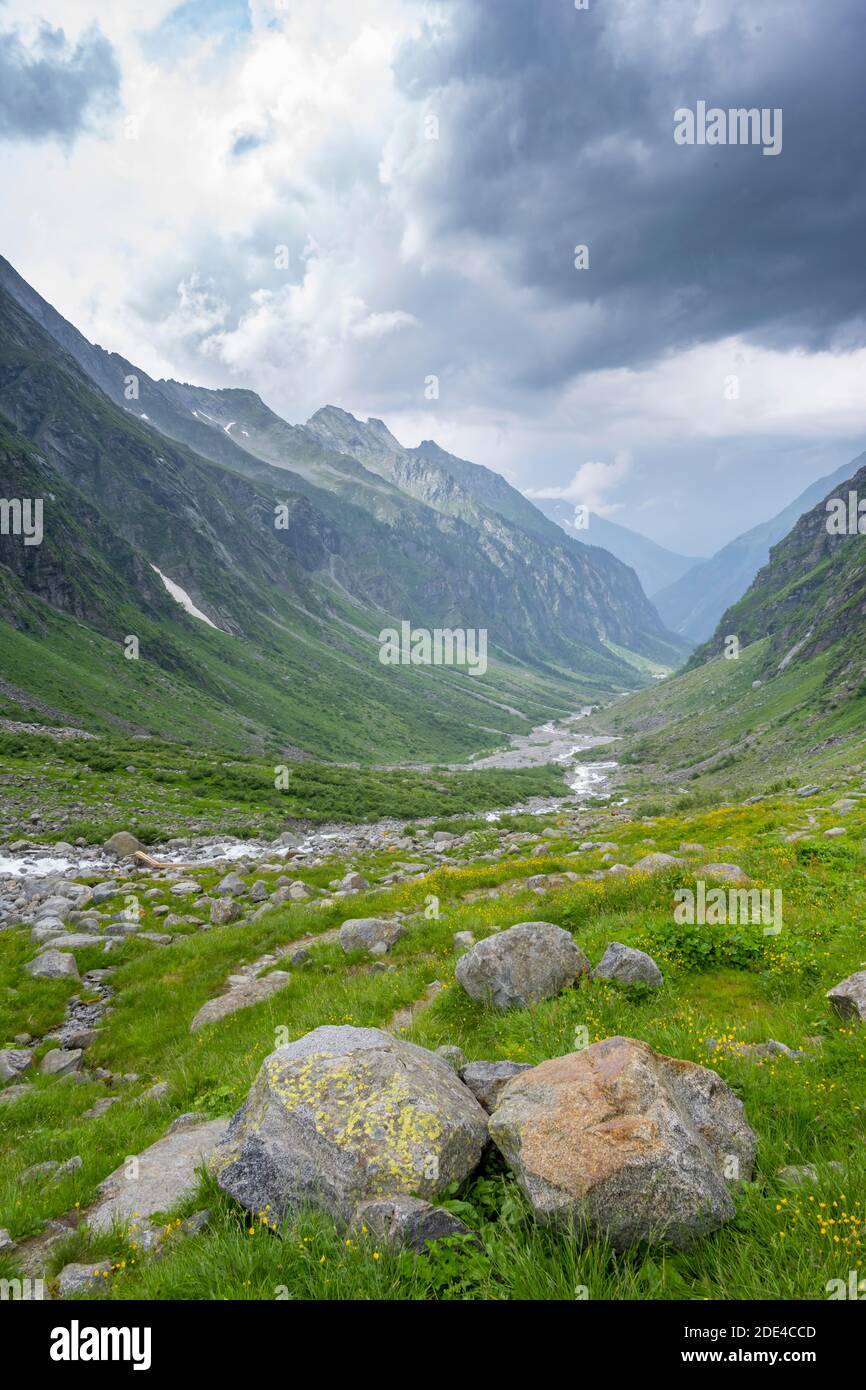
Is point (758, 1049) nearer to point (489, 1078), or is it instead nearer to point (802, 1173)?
point (802, 1173)

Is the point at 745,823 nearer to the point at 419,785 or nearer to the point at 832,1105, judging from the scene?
the point at 832,1105

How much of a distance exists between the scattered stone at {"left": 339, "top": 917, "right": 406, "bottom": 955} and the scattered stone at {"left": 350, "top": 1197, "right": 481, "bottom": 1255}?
9804mm

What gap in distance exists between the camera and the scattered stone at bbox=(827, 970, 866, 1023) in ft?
23.7

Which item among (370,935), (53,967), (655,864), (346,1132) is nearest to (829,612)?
(655,864)

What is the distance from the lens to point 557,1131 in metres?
4.91

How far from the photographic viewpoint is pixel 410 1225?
4.53m

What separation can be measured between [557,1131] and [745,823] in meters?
24.0

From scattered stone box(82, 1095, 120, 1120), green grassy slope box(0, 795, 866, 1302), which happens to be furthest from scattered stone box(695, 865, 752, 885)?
scattered stone box(82, 1095, 120, 1120)

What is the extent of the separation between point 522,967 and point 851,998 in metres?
4.59

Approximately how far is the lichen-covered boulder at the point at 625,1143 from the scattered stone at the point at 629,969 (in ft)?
12.9


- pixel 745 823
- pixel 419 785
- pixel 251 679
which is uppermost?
pixel 251 679

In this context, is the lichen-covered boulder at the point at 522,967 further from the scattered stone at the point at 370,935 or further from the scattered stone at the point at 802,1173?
the scattered stone at the point at 802,1173
